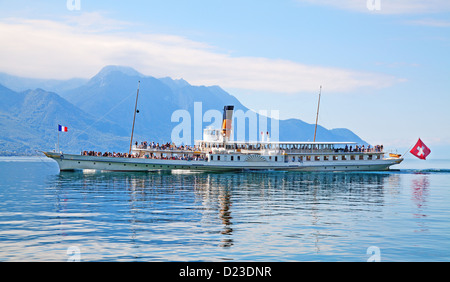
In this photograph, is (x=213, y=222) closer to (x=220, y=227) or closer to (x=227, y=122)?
(x=220, y=227)

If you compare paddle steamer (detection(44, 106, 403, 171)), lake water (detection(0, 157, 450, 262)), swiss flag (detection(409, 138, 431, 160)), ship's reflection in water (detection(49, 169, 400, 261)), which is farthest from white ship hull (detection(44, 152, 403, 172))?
lake water (detection(0, 157, 450, 262))

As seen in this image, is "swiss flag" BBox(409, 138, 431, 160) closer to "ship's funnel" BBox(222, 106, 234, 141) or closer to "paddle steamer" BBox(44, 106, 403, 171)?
"paddle steamer" BBox(44, 106, 403, 171)

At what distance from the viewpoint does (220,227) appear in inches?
1173

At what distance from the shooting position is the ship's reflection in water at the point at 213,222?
76.4 feet

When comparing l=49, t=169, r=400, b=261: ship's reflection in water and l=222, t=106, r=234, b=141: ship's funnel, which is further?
l=222, t=106, r=234, b=141: ship's funnel

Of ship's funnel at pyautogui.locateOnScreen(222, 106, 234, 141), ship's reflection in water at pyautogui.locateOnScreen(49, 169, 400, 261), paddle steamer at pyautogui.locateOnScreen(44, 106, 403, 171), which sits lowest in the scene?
ship's reflection in water at pyautogui.locateOnScreen(49, 169, 400, 261)

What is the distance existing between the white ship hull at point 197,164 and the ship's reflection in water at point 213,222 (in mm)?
34714

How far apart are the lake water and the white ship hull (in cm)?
3733

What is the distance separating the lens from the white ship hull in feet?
291

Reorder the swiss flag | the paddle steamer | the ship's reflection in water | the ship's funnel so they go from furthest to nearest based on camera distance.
A: the ship's funnel < the swiss flag < the paddle steamer < the ship's reflection in water

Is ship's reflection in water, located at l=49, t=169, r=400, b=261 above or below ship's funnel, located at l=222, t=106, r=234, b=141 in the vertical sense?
below

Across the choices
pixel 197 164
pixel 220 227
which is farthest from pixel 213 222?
pixel 197 164
